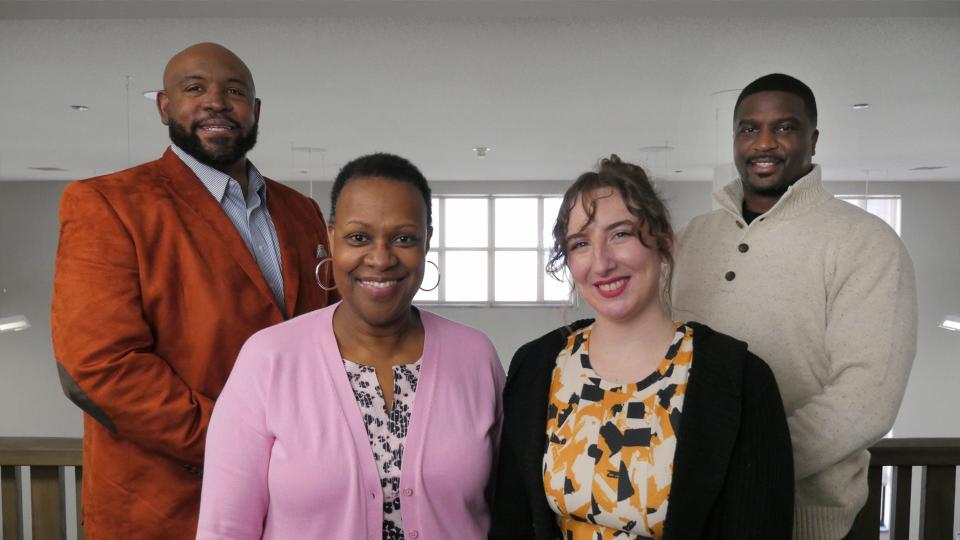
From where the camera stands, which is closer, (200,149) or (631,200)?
(631,200)

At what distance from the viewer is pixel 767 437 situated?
124cm

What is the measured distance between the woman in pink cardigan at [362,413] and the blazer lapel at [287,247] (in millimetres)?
336

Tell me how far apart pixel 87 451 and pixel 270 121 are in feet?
16.2

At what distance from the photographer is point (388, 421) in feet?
4.53

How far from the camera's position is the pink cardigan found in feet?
4.29

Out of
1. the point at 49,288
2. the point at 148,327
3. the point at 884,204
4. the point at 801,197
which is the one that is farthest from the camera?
the point at 884,204

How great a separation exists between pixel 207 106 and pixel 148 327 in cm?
58

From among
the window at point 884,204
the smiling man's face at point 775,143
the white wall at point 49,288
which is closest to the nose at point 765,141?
the smiling man's face at point 775,143

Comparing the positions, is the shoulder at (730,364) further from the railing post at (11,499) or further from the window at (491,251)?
the window at (491,251)

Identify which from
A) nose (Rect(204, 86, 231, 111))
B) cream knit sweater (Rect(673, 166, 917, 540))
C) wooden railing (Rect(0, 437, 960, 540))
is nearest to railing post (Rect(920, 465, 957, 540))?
wooden railing (Rect(0, 437, 960, 540))

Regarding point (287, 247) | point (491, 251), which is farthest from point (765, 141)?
point (491, 251)

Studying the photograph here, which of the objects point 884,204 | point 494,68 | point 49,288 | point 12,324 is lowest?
point 12,324

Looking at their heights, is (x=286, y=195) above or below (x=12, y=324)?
above

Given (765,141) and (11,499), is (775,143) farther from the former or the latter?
(11,499)
